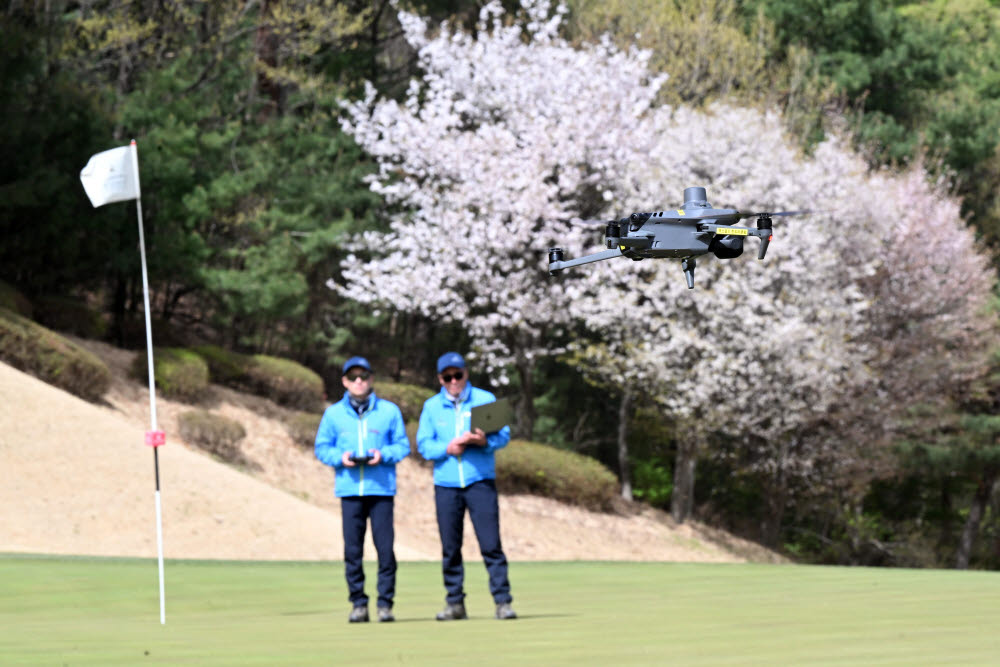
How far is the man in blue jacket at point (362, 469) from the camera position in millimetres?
10359

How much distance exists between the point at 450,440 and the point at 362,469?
690mm

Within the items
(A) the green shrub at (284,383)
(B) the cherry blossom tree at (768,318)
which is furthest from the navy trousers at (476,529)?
(A) the green shrub at (284,383)

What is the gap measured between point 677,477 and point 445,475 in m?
22.2

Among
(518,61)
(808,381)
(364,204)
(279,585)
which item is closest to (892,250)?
(808,381)

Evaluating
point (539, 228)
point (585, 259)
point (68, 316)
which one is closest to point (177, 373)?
point (68, 316)

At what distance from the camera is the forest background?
28.3 metres

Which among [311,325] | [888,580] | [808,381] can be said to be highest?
[311,325]

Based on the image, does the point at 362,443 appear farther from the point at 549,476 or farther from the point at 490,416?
the point at 549,476

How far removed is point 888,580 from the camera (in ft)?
47.9

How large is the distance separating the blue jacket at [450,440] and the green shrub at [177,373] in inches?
718

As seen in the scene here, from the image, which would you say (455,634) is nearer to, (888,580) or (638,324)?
(888,580)

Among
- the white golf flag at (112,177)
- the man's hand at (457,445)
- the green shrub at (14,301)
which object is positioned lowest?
the man's hand at (457,445)

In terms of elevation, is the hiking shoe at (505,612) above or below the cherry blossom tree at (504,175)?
below

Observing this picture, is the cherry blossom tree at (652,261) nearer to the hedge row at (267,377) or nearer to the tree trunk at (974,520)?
the hedge row at (267,377)
